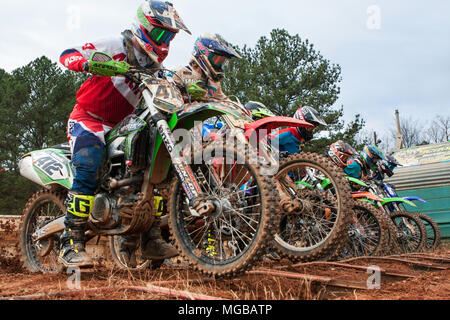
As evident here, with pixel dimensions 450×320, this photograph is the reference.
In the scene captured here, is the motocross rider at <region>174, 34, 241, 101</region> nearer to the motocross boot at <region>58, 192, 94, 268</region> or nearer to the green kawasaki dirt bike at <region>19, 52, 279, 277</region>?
the green kawasaki dirt bike at <region>19, 52, 279, 277</region>

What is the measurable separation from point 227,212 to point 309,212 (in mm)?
1728

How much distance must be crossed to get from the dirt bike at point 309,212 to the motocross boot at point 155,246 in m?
1.04

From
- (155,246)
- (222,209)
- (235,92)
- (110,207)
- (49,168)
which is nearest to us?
(222,209)

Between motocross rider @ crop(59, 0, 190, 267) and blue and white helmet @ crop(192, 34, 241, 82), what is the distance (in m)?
1.24

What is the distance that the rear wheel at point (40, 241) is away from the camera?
174 inches

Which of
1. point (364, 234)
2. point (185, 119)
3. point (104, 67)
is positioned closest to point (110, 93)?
point (104, 67)

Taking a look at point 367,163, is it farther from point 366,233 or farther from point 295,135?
point 295,135

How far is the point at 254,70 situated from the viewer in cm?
2048

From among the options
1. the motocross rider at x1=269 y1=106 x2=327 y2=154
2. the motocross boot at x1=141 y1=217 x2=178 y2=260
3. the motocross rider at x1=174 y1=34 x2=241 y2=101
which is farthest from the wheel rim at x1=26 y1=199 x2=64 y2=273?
the motocross rider at x1=269 y1=106 x2=327 y2=154

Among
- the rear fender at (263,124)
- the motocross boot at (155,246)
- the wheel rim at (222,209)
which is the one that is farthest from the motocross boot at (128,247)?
the rear fender at (263,124)

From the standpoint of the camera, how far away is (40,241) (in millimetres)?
4430

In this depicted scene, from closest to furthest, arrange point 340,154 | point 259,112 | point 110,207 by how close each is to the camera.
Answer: point 110,207, point 259,112, point 340,154

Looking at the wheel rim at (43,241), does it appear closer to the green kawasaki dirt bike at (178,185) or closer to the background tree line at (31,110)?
the green kawasaki dirt bike at (178,185)
